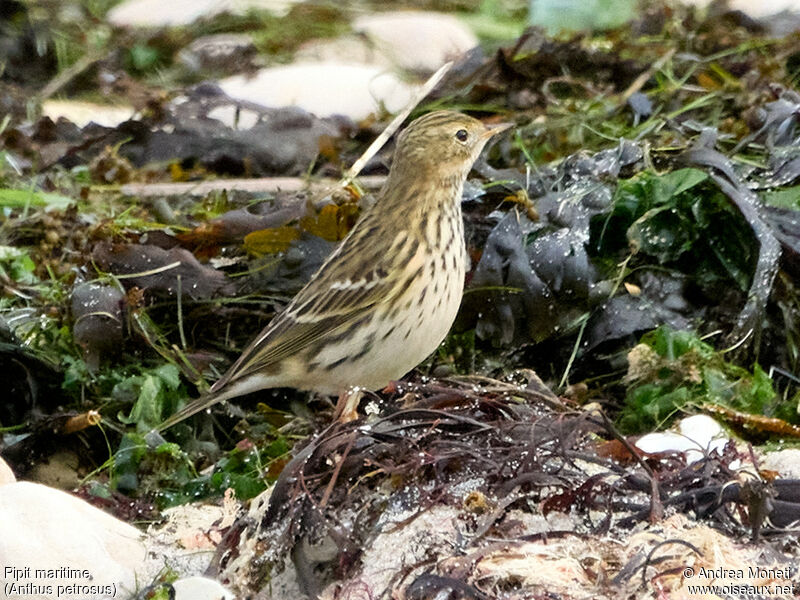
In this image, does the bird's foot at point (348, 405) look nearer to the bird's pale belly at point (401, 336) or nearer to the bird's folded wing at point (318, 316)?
the bird's pale belly at point (401, 336)

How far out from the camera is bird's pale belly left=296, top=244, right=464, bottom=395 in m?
4.63

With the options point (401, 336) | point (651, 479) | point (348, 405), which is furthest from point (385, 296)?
point (651, 479)

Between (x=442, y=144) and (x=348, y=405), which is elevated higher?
(x=442, y=144)

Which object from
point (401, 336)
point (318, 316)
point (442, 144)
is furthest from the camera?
point (442, 144)

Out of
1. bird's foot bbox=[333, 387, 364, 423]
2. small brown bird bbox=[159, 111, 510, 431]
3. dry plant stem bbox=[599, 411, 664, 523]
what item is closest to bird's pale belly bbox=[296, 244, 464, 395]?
small brown bird bbox=[159, 111, 510, 431]

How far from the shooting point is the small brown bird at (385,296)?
15.3ft

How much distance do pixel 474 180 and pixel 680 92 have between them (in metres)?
1.56

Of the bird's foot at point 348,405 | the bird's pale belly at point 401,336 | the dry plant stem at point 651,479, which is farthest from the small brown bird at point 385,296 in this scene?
the dry plant stem at point 651,479

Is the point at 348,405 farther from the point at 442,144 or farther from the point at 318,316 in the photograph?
the point at 442,144

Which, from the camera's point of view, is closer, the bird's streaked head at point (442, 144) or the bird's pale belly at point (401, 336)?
the bird's pale belly at point (401, 336)

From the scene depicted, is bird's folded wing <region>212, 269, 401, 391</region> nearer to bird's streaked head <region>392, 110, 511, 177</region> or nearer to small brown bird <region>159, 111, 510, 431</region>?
small brown bird <region>159, 111, 510, 431</region>

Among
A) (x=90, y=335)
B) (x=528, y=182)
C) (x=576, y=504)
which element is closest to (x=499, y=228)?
(x=528, y=182)

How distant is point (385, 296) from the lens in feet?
15.5

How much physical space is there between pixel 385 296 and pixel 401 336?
18 centimetres
